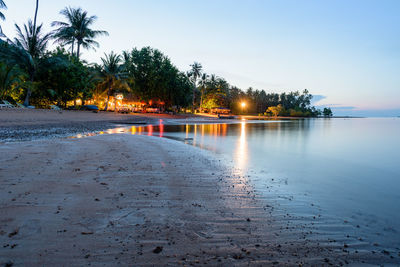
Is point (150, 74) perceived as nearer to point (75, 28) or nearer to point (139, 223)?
point (75, 28)

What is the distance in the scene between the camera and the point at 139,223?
3.27 metres

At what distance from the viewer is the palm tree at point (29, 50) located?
28342 millimetres

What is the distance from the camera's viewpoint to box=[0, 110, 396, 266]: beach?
2.57 m

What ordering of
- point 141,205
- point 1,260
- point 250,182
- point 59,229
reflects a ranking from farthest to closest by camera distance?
point 250,182 → point 141,205 → point 59,229 → point 1,260

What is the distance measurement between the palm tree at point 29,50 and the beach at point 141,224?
96.3 ft

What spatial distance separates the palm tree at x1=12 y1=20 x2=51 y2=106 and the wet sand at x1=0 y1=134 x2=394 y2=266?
2940 cm

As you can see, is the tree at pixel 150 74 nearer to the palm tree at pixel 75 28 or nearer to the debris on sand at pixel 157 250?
the palm tree at pixel 75 28

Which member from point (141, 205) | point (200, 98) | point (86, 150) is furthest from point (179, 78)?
point (141, 205)

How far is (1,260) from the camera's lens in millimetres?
2365

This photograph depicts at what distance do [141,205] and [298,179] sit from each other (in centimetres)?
517

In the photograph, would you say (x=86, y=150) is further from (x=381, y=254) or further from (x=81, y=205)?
(x=381, y=254)

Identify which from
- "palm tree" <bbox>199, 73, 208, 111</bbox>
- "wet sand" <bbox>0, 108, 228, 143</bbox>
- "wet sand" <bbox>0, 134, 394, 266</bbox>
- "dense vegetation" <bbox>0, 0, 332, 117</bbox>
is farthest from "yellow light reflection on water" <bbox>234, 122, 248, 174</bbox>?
"palm tree" <bbox>199, 73, 208, 111</bbox>

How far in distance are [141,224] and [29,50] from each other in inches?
1474

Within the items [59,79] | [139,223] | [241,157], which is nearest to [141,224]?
[139,223]
